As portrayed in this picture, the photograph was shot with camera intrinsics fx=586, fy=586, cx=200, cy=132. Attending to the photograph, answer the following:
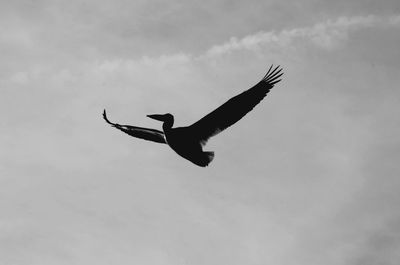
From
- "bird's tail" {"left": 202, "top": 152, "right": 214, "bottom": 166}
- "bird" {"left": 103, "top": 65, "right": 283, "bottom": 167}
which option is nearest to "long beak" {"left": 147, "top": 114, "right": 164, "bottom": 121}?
"bird" {"left": 103, "top": 65, "right": 283, "bottom": 167}

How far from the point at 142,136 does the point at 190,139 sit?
2419 mm

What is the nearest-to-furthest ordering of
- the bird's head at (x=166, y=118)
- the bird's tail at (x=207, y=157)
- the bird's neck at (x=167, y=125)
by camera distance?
1. the bird's tail at (x=207, y=157)
2. the bird's neck at (x=167, y=125)
3. the bird's head at (x=166, y=118)

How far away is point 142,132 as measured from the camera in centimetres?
2131

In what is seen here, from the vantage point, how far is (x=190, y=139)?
19891 mm

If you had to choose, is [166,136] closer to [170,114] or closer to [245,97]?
[170,114]

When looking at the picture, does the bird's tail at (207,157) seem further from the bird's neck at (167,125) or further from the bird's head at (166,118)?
the bird's head at (166,118)

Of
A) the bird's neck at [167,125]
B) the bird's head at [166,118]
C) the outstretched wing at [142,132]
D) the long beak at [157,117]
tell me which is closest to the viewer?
the bird's neck at [167,125]

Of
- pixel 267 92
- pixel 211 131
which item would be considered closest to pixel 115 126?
pixel 211 131

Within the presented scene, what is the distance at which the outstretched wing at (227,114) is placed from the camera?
1975 cm

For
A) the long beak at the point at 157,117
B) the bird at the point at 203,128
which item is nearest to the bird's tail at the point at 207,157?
the bird at the point at 203,128

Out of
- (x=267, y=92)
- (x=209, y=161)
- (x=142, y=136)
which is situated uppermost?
(x=267, y=92)

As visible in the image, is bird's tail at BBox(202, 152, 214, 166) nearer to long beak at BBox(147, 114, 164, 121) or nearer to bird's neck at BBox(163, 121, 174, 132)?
bird's neck at BBox(163, 121, 174, 132)

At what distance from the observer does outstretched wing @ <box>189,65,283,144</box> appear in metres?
19.8

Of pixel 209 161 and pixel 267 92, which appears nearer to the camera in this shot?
pixel 209 161
